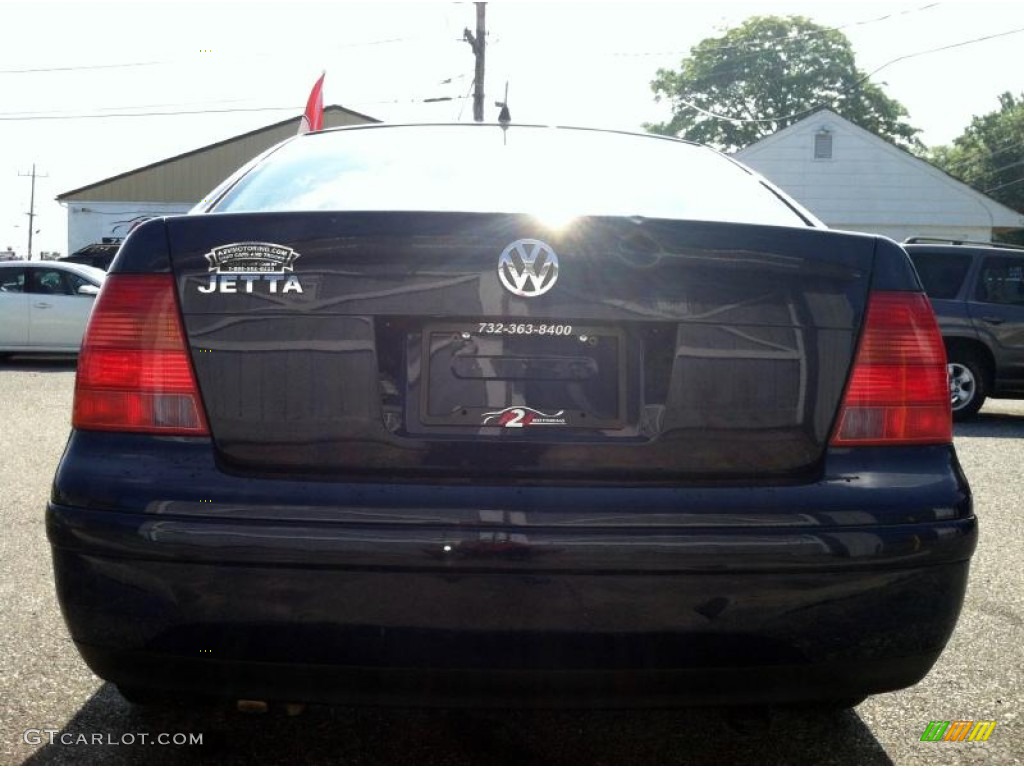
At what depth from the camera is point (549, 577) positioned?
2.24 meters

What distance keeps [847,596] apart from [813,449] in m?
0.30

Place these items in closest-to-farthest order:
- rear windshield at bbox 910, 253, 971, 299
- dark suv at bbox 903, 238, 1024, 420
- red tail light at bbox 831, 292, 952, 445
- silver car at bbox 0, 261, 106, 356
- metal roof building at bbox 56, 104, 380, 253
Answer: red tail light at bbox 831, 292, 952, 445
dark suv at bbox 903, 238, 1024, 420
rear windshield at bbox 910, 253, 971, 299
silver car at bbox 0, 261, 106, 356
metal roof building at bbox 56, 104, 380, 253

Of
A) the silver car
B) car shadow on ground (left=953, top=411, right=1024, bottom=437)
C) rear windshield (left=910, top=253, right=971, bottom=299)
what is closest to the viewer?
car shadow on ground (left=953, top=411, right=1024, bottom=437)

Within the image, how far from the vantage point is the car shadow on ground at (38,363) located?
51.4ft

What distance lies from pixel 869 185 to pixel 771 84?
1243 inches

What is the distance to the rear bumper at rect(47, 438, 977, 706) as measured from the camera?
7.35ft

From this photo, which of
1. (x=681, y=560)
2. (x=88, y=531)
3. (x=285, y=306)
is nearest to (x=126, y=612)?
(x=88, y=531)

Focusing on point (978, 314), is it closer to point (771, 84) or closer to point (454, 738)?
point (454, 738)

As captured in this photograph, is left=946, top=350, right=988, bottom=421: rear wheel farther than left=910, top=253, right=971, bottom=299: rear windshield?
No

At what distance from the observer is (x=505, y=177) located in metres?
2.95

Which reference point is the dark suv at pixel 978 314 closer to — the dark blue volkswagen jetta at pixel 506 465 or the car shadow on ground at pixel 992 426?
the car shadow on ground at pixel 992 426

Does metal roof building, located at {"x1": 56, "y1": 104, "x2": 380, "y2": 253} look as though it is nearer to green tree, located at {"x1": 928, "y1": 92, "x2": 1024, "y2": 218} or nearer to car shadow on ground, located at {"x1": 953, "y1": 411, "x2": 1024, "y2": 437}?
car shadow on ground, located at {"x1": 953, "y1": 411, "x2": 1024, "y2": 437}

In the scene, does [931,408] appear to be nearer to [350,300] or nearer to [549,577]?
[549,577]

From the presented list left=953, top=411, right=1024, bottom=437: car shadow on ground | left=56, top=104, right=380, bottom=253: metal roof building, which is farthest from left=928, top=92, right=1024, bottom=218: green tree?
left=953, top=411, right=1024, bottom=437: car shadow on ground
